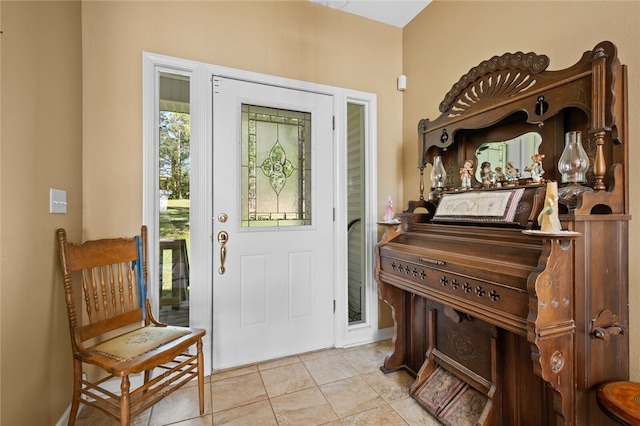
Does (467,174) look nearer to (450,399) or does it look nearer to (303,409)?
(450,399)

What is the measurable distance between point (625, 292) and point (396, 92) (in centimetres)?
212

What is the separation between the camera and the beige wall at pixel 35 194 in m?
1.14

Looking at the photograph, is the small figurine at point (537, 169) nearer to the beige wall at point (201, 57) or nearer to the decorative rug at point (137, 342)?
the beige wall at point (201, 57)

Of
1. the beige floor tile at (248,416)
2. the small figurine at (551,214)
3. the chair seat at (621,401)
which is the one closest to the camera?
the chair seat at (621,401)

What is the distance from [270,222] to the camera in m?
2.28

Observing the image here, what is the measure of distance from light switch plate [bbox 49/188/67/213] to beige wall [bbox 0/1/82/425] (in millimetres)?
26

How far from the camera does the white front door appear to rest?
7.00 feet

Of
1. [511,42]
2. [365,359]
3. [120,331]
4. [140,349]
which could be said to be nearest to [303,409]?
[365,359]

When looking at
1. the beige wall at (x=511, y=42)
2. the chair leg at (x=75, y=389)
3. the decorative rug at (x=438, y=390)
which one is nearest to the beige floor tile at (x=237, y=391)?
the chair leg at (x=75, y=389)

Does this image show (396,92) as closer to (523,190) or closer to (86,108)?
(523,190)

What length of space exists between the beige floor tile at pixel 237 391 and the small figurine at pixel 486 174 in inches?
73.7

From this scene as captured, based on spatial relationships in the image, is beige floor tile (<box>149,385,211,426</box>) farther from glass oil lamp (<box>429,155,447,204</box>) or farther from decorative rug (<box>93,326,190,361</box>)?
glass oil lamp (<box>429,155,447,204</box>)

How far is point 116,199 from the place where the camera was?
188cm

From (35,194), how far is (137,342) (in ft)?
2.79
